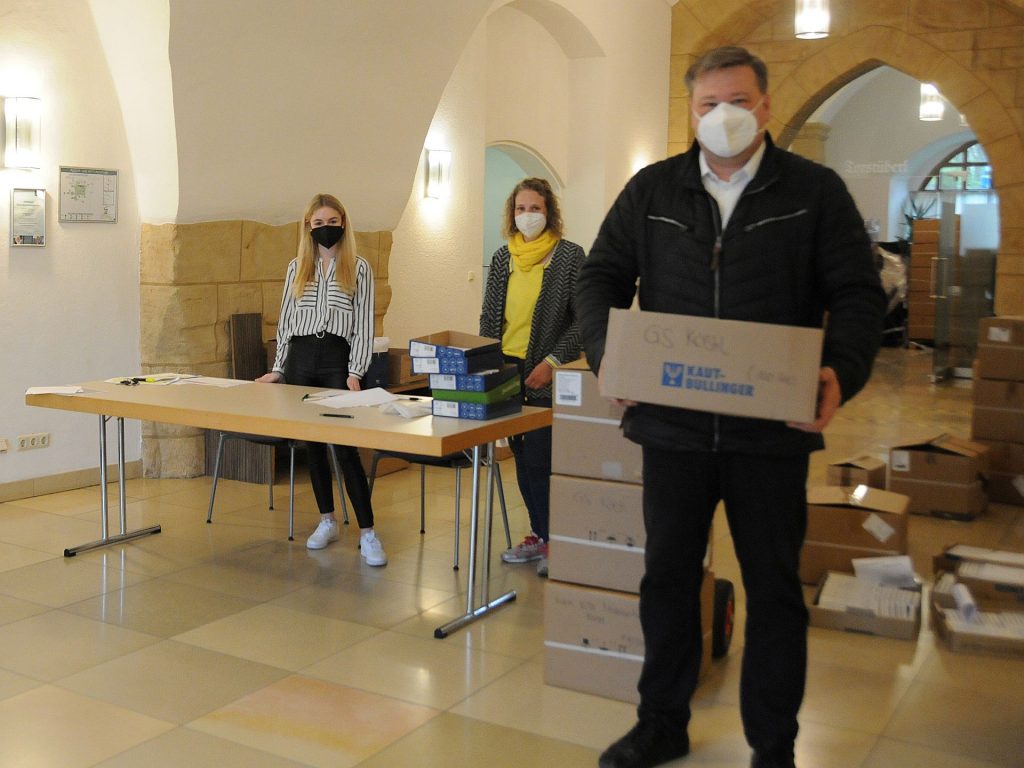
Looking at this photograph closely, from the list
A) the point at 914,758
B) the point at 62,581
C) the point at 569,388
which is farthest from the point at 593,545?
the point at 62,581

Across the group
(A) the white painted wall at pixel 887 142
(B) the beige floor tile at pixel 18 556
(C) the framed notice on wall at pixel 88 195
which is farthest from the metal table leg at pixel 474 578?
(A) the white painted wall at pixel 887 142

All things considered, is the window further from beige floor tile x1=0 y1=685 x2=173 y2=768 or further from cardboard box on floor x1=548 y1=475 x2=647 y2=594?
beige floor tile x1=0 y1=685 x2=173 y2=768

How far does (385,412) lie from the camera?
4.25 meters

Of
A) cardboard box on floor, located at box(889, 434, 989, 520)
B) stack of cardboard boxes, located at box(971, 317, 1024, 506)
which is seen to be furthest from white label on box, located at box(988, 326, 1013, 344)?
cardboard box on floor, located at box(889, 434, 989, 520)

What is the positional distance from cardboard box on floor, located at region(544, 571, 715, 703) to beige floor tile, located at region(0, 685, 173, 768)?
115 centimetres

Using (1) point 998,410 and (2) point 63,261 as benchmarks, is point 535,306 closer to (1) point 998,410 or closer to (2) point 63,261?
(2) point 63,261

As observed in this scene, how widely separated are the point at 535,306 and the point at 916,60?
793 centimetres

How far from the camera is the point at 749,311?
2.58 meters

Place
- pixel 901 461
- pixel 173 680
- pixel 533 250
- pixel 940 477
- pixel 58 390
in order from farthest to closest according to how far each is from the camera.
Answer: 1. pixel 901 461
2. pixel 940 477
3. pixel 58 390
4. pixel 533 250
5. pixel 173 680

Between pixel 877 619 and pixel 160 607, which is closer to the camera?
pixel 877 619

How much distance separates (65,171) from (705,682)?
4.31m

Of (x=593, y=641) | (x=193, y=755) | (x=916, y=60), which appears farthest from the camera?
(x=916, y=60)

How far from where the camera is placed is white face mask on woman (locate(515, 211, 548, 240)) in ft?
15.3

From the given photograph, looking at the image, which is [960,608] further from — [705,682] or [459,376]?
[459,376]
